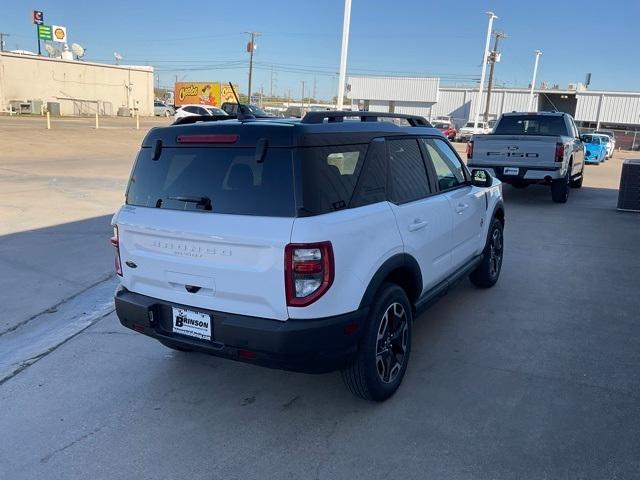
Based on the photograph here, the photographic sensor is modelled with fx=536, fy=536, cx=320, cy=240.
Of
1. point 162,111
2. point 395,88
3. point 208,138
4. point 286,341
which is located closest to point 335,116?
point 208,138

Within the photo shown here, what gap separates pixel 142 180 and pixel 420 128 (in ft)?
7.50

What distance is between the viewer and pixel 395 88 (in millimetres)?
61625

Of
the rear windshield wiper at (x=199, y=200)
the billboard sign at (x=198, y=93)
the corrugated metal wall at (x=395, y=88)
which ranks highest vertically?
the corrugated metal wall at (x=395, y=88)

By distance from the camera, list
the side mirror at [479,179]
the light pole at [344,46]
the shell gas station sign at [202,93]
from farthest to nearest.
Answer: the shell gas station sign at [202,93], the light pole at [344,46], the side mirror at [479,179]

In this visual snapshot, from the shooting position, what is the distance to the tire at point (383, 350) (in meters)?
3.32

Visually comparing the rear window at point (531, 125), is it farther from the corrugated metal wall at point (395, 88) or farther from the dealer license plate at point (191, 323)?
the corrugated metal wall at point (395, 88)

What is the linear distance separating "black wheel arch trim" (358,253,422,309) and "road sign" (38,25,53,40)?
230ft

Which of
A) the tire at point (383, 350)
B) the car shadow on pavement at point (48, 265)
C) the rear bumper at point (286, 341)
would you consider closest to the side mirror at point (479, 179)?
the tire at point (383, 350)

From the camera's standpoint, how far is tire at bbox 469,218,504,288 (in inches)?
226

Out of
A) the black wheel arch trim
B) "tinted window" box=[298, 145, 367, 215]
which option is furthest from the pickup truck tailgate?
"tinted window" box=[298, 145, 367, 215]

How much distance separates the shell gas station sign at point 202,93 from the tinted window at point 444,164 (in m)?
60.9

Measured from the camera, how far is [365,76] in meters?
63.6

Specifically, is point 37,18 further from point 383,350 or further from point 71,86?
point 383,350

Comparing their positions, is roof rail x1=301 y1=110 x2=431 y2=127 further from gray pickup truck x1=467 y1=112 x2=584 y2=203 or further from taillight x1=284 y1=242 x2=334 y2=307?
gray pickup truck x1=467 y1=112 x2=584 y2=203
